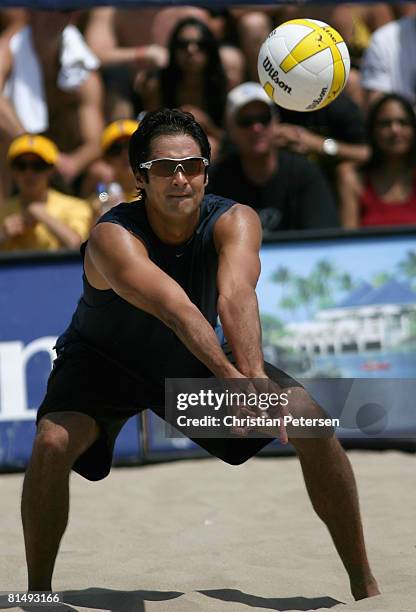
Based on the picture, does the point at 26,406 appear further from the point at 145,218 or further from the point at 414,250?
the point at 145,218

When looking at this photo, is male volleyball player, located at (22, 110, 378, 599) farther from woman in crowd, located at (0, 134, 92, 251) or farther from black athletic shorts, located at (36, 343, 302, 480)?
woman in crowd, located at (0, 134, 92, 251)

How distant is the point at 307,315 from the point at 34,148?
2.01 metres

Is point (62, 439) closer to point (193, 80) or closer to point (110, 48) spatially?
point (193, 80)

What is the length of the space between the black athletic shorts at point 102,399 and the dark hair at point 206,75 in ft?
13.4

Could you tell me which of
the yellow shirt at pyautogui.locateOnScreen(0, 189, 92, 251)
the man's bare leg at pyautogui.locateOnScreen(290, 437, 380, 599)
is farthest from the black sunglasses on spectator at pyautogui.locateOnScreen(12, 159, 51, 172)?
the man's bare leg at pyautogui.locateOnScreen(290, 437, 380, 599)

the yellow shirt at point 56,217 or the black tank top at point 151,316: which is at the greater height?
the yellow shirt at point 56,217

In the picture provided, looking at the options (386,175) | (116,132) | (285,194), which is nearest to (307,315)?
(285,194)

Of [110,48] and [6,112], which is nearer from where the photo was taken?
[6,112]

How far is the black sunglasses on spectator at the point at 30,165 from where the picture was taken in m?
7.28

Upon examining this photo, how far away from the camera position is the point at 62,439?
12.7ft

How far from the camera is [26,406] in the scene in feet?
22.2

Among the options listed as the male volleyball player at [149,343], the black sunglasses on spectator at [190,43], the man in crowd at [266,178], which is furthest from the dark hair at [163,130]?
the black sunglasses on spectator at [190,43]

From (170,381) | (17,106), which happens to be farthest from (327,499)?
(17,106)

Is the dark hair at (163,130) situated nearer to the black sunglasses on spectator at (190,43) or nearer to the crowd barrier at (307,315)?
the crowd barrier at (307,315)
